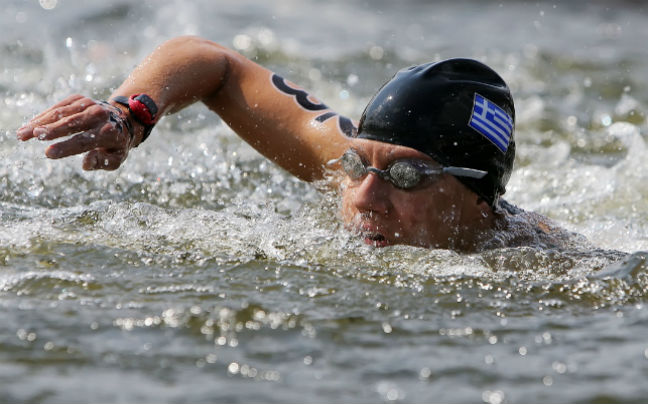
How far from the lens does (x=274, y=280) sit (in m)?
3.93

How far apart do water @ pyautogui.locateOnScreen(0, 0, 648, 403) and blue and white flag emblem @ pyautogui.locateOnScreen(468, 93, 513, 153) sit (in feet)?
1.99

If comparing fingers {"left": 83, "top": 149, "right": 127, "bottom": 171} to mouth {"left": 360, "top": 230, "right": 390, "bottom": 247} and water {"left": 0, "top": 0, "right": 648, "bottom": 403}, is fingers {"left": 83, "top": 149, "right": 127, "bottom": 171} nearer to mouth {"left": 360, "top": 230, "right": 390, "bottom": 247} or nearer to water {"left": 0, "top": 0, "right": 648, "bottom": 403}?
water {"left": 0, "top": 0, "right": 648, "bottom": 403}

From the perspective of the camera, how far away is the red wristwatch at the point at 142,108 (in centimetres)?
451

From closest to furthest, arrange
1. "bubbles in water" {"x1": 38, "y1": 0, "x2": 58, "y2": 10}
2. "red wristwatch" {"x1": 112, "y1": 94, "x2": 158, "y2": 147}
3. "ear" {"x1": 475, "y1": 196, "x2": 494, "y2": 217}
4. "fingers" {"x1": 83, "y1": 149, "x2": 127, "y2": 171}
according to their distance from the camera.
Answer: "fingers" {"x1": 83, "y1": 149, "x2": 127, "y2": 171} < "red wristwatch" {"x1": 112, "y1": 94, "x2": 158, "y2": 147} < "ear" {"x1": 475, "y1": 196, "x2": 494, "y2": 217} < "bubbles in water" {"x1": 38, "y1": 0, "x2": 58, "y2": 10}

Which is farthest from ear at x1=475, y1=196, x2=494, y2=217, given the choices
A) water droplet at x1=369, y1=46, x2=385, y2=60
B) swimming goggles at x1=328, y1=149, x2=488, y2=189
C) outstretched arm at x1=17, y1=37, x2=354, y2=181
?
water droplet at x1=369, y1=46, x2=385, y2=60

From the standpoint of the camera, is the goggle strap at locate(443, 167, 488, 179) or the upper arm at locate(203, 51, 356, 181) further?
the upper arm at locate(203, 51, 356, 181)

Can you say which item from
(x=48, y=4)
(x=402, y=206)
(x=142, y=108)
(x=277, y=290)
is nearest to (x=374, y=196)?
(x=402, y=206)

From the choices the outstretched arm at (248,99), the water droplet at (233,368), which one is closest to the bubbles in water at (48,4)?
the outstretched arm at (248,99)

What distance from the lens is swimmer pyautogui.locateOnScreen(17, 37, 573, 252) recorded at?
429cm

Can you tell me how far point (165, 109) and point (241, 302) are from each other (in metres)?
1.65

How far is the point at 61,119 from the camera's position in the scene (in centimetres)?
394

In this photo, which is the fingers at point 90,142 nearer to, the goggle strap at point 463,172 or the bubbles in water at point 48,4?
the goggle strap at point 463,172

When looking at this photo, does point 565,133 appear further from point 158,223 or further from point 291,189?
point 158,223

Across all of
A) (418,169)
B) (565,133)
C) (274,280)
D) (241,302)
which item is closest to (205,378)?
(241,302)
